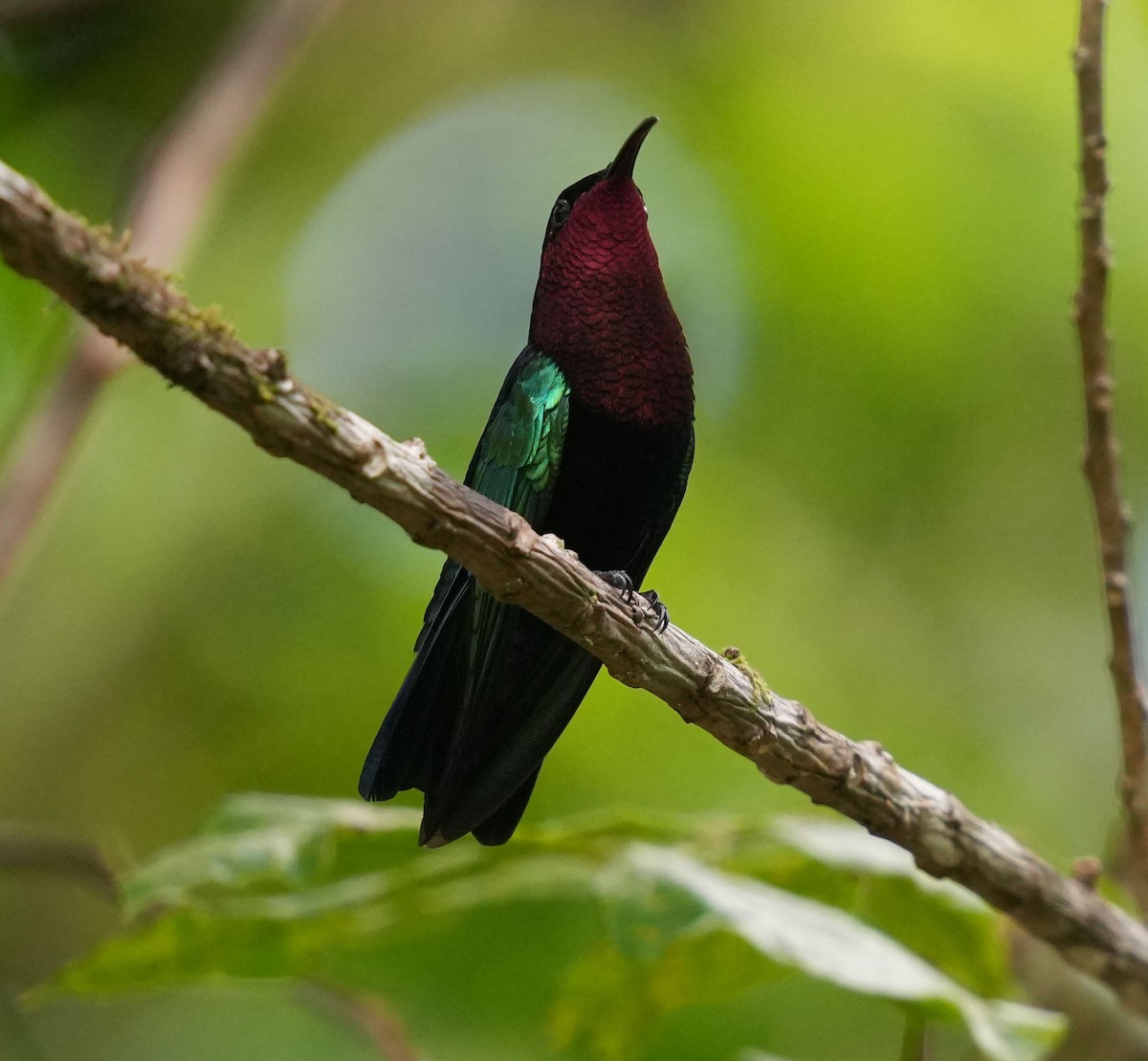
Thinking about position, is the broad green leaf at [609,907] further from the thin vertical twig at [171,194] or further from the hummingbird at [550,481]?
the thin vertical twig at [171,194]

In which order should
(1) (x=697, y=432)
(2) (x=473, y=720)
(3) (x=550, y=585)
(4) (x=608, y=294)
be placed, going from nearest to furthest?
(3) (x=550, y=585) < (2) (x=473, y=720) < (4) (x=608, y=294) < (1) (x=697, y=432)

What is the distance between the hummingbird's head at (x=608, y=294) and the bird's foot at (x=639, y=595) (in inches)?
17.0

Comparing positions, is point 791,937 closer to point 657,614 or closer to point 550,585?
point 657,614

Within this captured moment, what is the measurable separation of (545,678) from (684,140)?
4.99 metres

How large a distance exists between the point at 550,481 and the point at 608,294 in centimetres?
43

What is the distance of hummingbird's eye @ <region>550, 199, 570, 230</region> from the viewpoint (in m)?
3.27

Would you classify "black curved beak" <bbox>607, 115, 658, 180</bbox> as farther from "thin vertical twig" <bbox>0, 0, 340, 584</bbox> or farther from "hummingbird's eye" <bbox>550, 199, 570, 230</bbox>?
"thin vertical twig" <bbox>0, 0, 340, 584</bbox>

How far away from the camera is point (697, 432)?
720 centimetres

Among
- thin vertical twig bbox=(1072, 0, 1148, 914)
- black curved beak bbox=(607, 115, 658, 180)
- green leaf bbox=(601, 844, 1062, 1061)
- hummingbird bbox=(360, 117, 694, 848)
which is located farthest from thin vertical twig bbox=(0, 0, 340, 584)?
thin vertical twig bbox=(1072, 0, 1148, 914)

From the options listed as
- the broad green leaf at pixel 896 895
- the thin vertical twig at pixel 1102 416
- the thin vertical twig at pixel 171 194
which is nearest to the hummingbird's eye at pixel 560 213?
the thin vertical twig at pixel 171 194

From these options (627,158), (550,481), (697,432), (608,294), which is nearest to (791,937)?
(550,481)

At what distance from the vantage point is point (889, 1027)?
6.61 m

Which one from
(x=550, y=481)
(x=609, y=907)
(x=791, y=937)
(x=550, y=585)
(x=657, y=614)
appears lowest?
(x=609, y=907)

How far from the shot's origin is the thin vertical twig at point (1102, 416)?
2.99m
